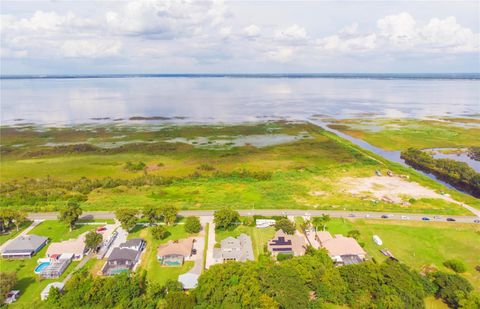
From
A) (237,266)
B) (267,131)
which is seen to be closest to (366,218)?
(237,266)

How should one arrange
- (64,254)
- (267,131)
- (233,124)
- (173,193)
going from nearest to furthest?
(64,254) → (173,193) → (267,131) → (233,124)

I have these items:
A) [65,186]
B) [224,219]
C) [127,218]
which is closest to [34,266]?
[127,218]

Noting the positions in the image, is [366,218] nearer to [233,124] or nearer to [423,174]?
[423,174]

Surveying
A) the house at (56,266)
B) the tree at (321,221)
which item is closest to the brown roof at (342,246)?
the tree at (321,221)

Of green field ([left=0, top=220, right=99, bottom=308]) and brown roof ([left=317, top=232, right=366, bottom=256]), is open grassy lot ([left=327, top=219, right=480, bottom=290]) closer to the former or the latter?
brown roof ([left=317, top=232, right=366, bottom=256])

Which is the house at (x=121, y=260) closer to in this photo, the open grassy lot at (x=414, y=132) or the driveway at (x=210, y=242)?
the driveway at (x=210, y=242)

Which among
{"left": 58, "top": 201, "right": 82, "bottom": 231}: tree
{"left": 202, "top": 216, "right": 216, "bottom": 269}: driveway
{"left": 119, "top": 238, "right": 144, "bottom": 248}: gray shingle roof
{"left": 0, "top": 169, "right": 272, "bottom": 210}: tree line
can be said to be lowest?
{"left": 0, "top": 169, "right": 272, "bottom": 210}: tree line

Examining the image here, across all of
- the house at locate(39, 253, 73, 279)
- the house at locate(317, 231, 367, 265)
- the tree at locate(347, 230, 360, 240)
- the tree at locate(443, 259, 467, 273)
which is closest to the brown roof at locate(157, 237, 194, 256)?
the house at locate(39, 253, 73, 279)
